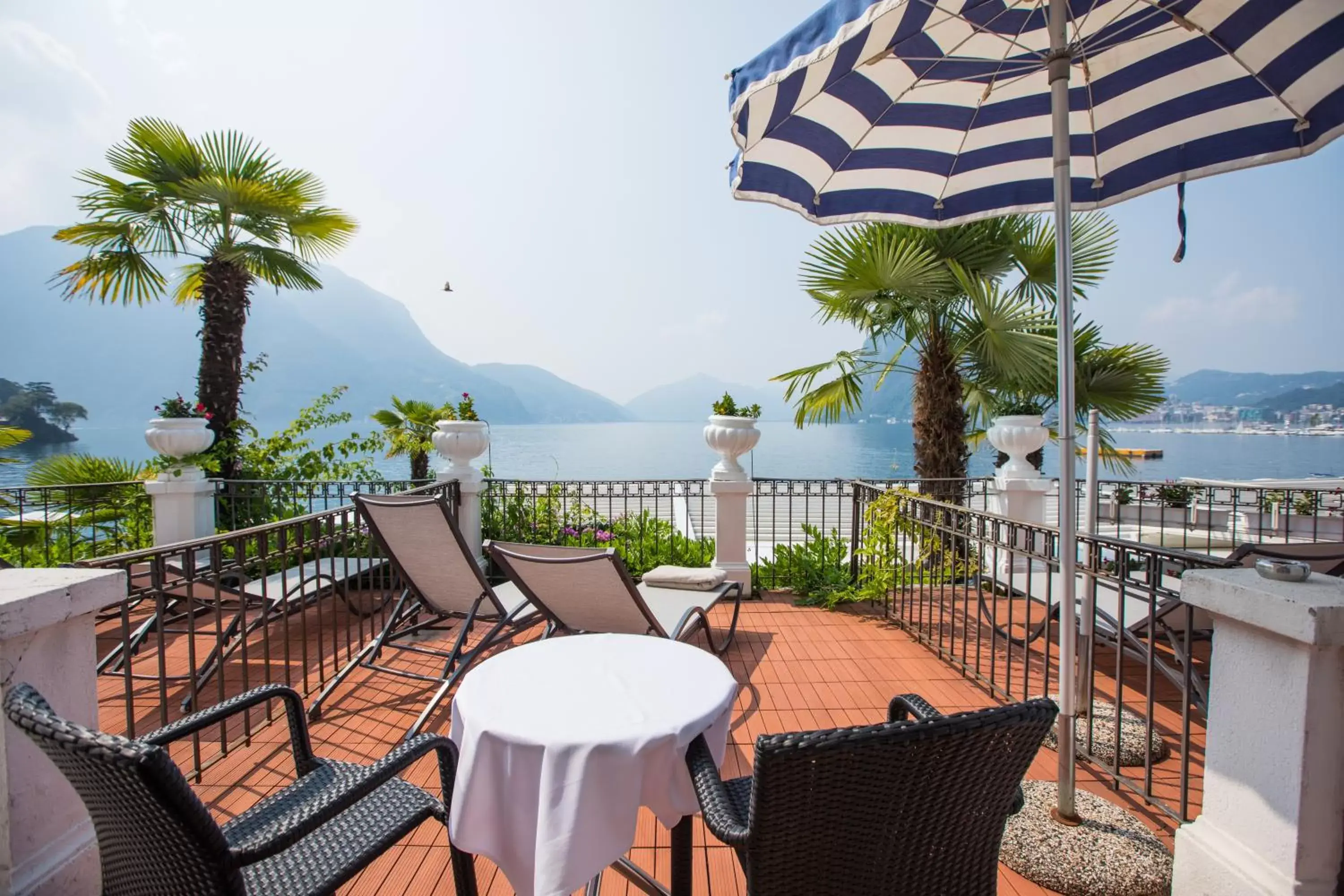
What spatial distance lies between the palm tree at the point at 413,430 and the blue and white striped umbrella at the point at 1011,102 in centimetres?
554

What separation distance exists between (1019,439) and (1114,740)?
3694 mm

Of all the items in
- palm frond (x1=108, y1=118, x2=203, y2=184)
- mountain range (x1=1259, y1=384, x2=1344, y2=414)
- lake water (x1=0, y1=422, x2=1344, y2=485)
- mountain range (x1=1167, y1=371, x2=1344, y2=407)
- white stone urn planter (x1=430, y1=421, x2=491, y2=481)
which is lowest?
lake water (x1=0, y1=422, x2=1344, y2=485)

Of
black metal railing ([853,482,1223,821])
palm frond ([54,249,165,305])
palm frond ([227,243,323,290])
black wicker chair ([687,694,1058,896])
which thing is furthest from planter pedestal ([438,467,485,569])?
black wicker chair ([687,694,1058,896])

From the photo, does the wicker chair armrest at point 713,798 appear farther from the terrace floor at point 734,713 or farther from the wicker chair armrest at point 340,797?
the terrace floor at point 734,713

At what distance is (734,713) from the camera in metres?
3.27

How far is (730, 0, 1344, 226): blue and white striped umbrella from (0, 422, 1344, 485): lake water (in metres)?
3.04

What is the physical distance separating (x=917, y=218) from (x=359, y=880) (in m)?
3.64

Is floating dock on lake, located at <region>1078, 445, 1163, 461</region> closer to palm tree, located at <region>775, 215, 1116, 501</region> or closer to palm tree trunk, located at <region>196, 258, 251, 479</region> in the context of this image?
palm tree, located at <region>775, 215, 1116, 501</region>

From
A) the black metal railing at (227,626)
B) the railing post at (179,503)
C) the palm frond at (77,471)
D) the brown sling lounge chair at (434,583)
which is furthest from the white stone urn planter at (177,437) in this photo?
the brown sling lounge chair at (434,583)

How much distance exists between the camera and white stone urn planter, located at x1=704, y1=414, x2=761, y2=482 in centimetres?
540

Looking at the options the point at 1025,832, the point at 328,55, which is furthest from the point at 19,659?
the point at 328,55

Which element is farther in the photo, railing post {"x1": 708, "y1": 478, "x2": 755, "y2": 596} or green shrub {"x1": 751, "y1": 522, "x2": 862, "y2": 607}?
green shrub {"x1": 751, "y1": 522, "x2": 862, "y2": 607}

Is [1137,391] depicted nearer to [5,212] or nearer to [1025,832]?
[1025,832]

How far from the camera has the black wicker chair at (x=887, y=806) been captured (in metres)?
1.07
